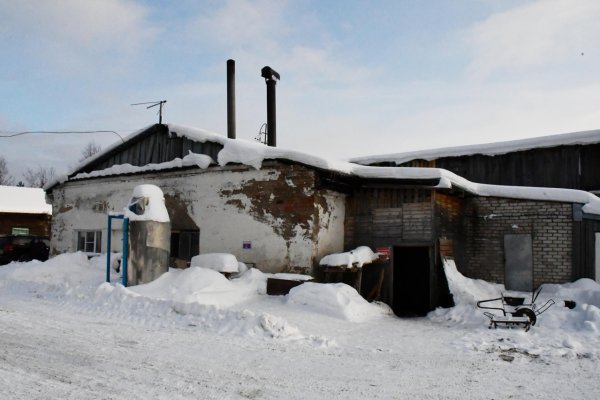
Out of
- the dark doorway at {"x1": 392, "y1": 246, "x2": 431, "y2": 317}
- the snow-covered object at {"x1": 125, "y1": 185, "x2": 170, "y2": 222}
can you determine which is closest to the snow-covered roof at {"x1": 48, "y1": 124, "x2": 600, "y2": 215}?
the snow-covered object at {"x1": 125, "y1": 185, "x2": 170, "y2": 222}

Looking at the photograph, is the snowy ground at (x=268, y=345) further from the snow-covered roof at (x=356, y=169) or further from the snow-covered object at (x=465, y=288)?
the snow-covered roof at (x=356, y=169)

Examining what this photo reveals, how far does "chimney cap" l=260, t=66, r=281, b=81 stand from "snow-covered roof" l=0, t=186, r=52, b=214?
1764 cm

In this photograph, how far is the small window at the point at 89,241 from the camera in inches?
622

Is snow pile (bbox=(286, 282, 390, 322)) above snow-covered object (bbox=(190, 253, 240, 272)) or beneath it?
beneath

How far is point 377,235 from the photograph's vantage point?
12.4 m

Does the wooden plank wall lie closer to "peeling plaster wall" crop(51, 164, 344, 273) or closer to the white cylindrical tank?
"peeling plaster wall" crop(51, 164, 344, 273)

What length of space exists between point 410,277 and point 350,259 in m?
4.09

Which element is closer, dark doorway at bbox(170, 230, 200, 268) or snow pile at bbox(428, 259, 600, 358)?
snow pile at bbox(428, 259, 600, 358)

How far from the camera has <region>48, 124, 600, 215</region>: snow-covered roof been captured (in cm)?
1130

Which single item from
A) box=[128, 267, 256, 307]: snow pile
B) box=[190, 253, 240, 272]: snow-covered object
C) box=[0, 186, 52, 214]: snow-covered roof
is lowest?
box=[128, 267, 256, 307]: snow pile

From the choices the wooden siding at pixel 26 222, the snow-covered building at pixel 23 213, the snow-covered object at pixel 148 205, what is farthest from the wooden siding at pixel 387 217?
the wooden siding at pixel 26 222

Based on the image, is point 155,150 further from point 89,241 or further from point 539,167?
point 539,167

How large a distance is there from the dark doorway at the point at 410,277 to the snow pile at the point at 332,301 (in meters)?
3.86

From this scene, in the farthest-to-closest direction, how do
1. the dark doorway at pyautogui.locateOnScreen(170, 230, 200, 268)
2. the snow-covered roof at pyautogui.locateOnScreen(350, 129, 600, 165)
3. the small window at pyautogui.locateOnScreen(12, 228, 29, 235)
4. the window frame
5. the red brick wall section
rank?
the small window at pyautogui.locateOnScreen(12, 228, 29, 235)
the snow-covered roof at pyautogui.locateOnScreen(350, 129, 600, 165)
the window frame
the dark doorway at pyautogui.locateOnScreen(170, 230, 200, 268)
the red brick wall section
